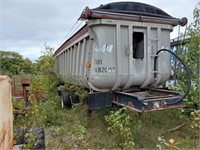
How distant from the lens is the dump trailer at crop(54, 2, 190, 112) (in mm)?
4171

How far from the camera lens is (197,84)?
509cm

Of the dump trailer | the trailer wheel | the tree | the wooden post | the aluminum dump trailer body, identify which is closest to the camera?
the wooden post

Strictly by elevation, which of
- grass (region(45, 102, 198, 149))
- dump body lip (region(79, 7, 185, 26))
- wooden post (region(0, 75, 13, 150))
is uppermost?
dump body lip (region(79, 7, 185, 26))

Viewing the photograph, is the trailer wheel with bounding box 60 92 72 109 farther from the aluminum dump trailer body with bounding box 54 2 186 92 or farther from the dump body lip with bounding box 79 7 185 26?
the dump body lip with bounding box 79 7 185 26

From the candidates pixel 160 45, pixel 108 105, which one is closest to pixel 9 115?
pixel 108 105

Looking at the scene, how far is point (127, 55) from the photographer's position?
4516mm

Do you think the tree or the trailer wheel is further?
the trailer wheel

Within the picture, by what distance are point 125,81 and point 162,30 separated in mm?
1637

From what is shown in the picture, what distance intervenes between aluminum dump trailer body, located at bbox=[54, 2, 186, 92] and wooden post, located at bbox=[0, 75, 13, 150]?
2.86 m

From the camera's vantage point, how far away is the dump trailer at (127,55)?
164 inches

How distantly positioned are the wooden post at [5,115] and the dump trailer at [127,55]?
2.64 m

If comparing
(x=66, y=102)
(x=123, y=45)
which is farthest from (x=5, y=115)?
(x=66, y=102)

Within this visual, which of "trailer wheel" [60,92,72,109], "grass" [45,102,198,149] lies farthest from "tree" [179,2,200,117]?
"trailer wheel" [60,92,72,109]

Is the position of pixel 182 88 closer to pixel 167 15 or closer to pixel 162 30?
pixel 162 30
